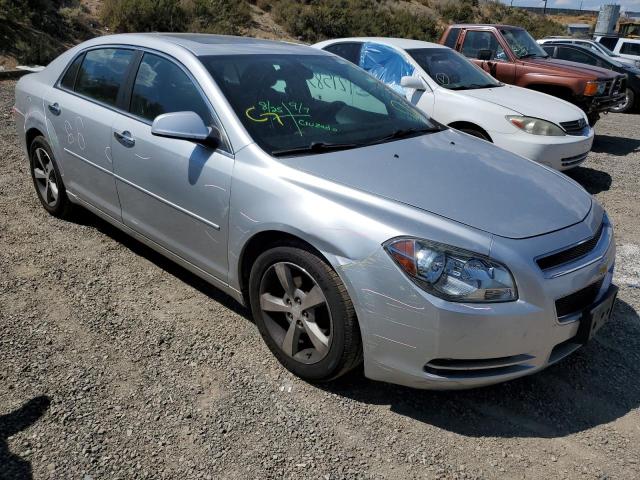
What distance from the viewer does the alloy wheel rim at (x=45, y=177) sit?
473cm

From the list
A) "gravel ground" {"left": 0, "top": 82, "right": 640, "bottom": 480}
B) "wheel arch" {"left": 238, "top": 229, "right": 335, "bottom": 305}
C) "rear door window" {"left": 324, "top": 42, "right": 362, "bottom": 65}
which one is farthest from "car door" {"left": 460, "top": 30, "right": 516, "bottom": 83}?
"wheel arch" {"left": 238, "top": 229, "right": 335, "bottom": 305}

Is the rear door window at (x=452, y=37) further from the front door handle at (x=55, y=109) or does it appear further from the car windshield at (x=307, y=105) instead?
the front door handle at (x=55, y=109)

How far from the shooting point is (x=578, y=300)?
268cm

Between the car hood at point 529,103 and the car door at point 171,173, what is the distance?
4.11 meters

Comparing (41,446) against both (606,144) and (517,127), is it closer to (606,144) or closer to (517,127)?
(517,127)

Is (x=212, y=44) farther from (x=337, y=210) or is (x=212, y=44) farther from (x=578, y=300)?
(x=578, y=300)

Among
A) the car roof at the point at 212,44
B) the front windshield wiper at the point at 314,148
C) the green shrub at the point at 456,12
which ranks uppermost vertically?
the car roof at the point at 212,44

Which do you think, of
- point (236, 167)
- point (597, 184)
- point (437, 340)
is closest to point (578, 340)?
point (437, 340)

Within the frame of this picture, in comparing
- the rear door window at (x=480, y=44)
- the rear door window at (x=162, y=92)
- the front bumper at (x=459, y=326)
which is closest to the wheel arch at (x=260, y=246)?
the front bumper at (x=459, y=326)

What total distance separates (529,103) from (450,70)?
1112 millimetres

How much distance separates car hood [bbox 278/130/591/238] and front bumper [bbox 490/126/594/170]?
2754mm

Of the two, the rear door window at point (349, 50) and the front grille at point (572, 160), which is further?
the rear door window at point (349, 50)

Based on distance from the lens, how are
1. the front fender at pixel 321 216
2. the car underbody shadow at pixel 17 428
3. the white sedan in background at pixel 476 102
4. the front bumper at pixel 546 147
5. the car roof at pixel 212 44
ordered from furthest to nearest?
the white sedan in background at pixel 476 102, the front bumper at pixel 546 147, the car roof at pixel 212 44, the front fender at pixel 321 216, the car underbody shadow at pixel 17 428

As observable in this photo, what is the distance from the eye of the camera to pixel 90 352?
125 inches
